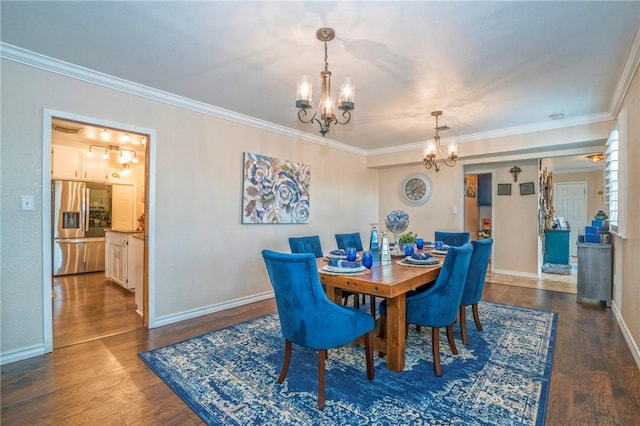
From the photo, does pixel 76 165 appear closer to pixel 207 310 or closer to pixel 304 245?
pixel 207 310

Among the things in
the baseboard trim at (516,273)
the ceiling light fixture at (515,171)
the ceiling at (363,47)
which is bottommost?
the baseboard trim at (516,273)

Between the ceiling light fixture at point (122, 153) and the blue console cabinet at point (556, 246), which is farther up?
the ceiling light fixture at point (122, 153)

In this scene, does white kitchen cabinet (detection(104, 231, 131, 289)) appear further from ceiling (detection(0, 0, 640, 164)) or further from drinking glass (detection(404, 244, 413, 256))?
drinking glass (detection(404, 244, 413, 256))

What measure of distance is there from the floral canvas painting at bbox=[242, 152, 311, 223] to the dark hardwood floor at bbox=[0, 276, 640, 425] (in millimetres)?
1560

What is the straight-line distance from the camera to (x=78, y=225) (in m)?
5.80

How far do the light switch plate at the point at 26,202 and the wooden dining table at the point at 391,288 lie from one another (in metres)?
2.34

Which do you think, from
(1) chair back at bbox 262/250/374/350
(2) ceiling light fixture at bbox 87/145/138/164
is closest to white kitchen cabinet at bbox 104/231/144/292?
(2) ceiling light fixture at bbox 87/145/138/164

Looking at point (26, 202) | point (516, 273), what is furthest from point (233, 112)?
point (516, 273)

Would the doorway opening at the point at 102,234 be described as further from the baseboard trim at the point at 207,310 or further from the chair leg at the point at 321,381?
the chair leg at the point at 321,381

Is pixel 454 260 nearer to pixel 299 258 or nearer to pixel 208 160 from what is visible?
pixel 299 258

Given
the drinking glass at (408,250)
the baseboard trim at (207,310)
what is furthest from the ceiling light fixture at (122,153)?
the drinking glass at (408,250)

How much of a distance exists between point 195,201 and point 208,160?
499 millimetres

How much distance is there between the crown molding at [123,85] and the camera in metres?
2.35

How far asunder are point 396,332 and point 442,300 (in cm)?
40
